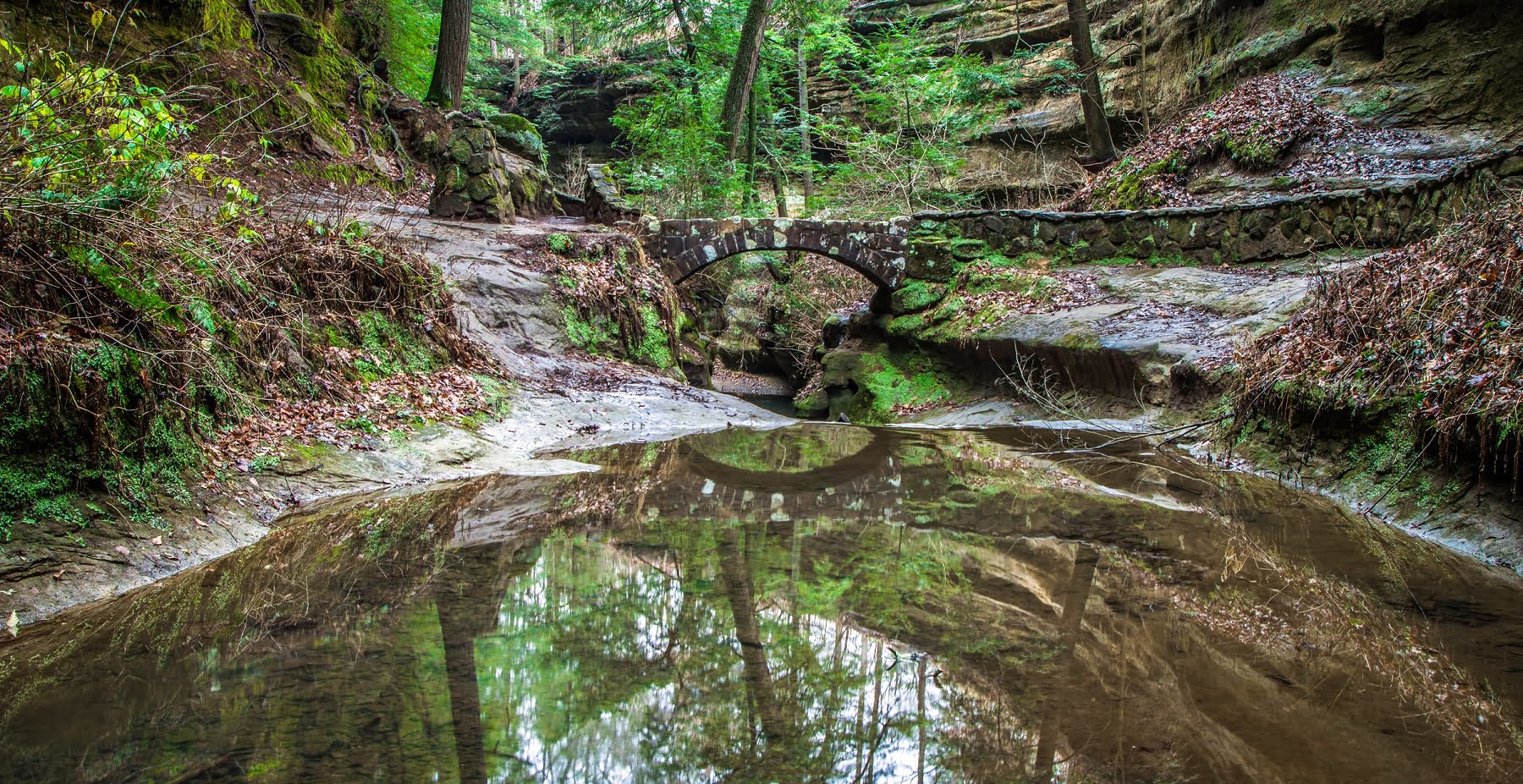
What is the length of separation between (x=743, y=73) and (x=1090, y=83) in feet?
23.3

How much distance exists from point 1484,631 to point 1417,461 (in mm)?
2339

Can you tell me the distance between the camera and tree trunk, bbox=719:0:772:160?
683 inches

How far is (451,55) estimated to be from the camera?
1661cm

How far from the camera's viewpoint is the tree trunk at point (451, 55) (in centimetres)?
1617

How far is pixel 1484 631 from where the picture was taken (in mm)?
3234

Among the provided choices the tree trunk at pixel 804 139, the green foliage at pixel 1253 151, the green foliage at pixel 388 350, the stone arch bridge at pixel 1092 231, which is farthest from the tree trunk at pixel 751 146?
the green foliage at pixel 388 350

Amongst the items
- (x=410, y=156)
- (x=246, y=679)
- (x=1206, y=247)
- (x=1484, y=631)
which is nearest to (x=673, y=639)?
(x=246, y=679)

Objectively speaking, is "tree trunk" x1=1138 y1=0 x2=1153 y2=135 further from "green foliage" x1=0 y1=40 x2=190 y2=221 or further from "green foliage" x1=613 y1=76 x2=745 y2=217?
"green foliage" x1=0 y1=40 x2=190 y2=221

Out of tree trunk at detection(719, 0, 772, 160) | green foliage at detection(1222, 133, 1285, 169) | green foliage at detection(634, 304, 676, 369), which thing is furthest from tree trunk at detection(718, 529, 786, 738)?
tree trunk at detection(719, 0, 772, 160)

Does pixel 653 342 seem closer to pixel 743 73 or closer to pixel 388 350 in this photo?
pixel 388 350

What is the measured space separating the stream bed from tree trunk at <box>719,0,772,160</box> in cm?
1376

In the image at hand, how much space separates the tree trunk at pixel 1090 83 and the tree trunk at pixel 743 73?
6.20 meters

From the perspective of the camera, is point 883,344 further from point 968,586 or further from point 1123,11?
point 1123,11

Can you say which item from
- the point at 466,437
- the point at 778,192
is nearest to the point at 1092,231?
the point at 778,192
